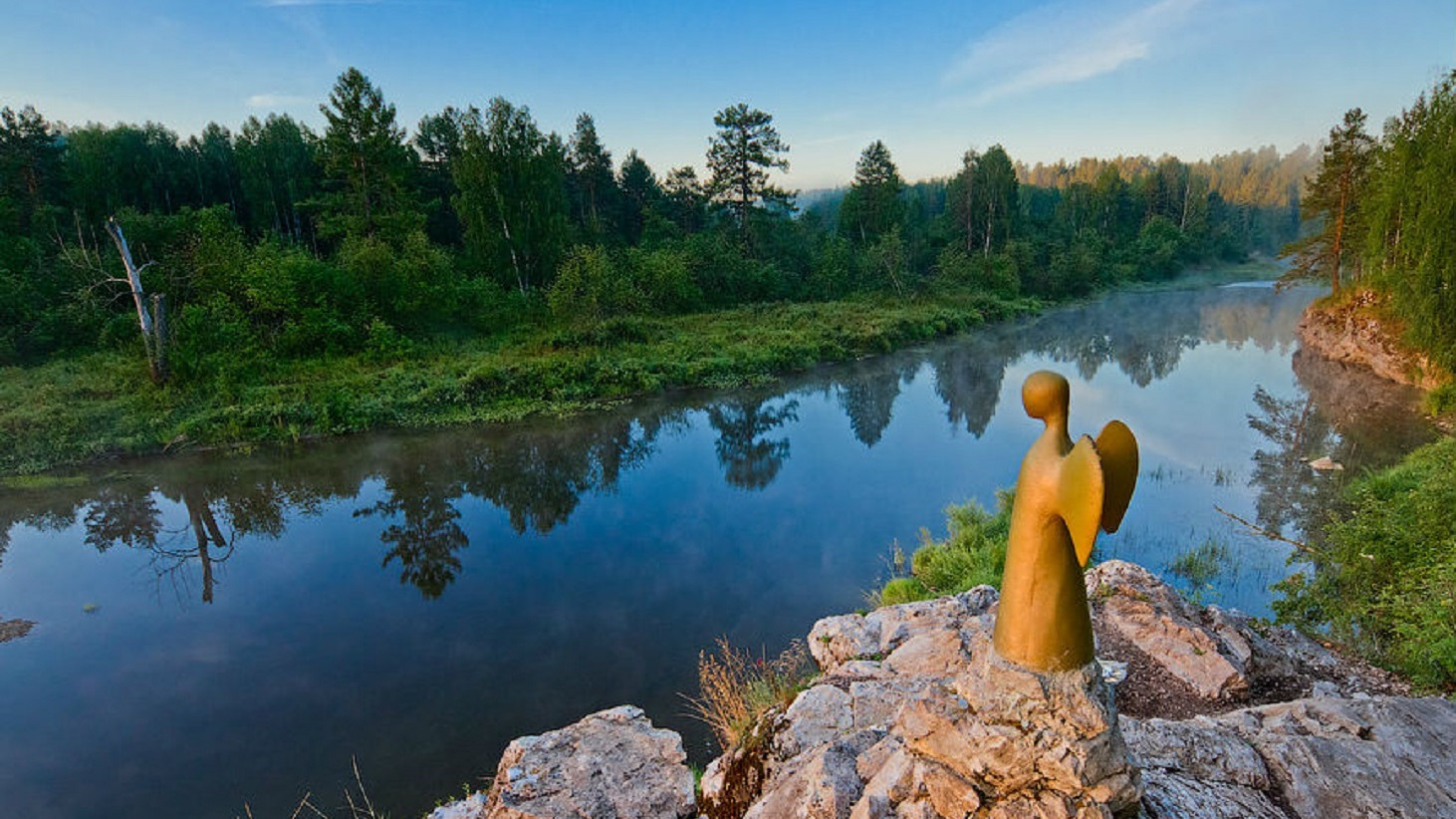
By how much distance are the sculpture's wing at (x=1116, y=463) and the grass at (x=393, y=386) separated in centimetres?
1822

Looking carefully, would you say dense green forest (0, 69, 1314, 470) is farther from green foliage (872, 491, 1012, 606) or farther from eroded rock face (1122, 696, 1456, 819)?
eroded rock face (1122, 696, 1456, 819)

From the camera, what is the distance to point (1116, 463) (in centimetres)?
242

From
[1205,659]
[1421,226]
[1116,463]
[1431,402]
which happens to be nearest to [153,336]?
[1116,463]

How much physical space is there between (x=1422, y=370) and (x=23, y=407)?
38459 millimetres

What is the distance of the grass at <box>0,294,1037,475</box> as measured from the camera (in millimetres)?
15875

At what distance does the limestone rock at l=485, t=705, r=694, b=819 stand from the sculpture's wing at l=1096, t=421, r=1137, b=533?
3864 millimetres

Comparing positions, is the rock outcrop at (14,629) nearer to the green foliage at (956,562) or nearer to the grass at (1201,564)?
the green foliage at (956,562)

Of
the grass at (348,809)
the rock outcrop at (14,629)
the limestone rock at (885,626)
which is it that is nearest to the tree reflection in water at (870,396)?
the limestone rock at (885,626)

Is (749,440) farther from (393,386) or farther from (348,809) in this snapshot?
(348,809)

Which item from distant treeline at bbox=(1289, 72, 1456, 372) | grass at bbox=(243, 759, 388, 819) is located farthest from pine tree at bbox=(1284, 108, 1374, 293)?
grass at bbox=(243, 759, 388, 819)

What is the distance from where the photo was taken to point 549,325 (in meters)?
27.6

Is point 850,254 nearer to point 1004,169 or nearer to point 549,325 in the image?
point 1004,169

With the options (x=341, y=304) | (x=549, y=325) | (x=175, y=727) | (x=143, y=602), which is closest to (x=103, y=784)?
(x=175, y=727)

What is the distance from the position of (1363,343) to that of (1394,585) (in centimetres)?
2226
